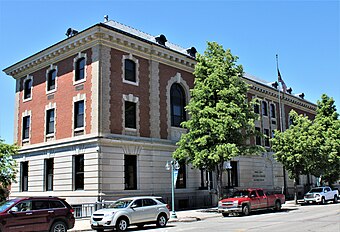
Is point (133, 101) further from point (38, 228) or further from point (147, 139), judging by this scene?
point (38, 228)

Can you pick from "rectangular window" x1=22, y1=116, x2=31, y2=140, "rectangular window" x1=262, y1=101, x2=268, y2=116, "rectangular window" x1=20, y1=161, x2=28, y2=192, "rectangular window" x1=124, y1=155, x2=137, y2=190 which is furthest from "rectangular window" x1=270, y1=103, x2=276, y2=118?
"rectangular window" x1=20, y1=161, x2=28, y2=192

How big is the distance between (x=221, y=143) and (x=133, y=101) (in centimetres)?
717

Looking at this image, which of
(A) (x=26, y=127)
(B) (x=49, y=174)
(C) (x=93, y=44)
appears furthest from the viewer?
(A) (x=26, y=127)

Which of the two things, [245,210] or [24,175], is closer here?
[245,210]

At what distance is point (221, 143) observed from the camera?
27094 mm

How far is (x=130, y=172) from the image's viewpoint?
90.9ft

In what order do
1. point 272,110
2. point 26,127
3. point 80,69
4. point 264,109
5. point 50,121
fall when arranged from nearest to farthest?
point 80,69 → point 50,121 → point 26,127 → point 264,109 → point 272,110

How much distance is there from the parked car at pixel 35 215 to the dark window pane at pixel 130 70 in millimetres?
13973

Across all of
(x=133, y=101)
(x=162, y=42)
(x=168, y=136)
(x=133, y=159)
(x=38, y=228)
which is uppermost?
(x=162, y=42)

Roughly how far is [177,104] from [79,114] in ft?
29.0

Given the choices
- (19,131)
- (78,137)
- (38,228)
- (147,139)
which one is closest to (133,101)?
(147,139)

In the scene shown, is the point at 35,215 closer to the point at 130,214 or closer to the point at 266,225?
the point at 130,214

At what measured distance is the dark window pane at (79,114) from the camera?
91.0ft

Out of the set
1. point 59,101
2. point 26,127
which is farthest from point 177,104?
point 26,127
